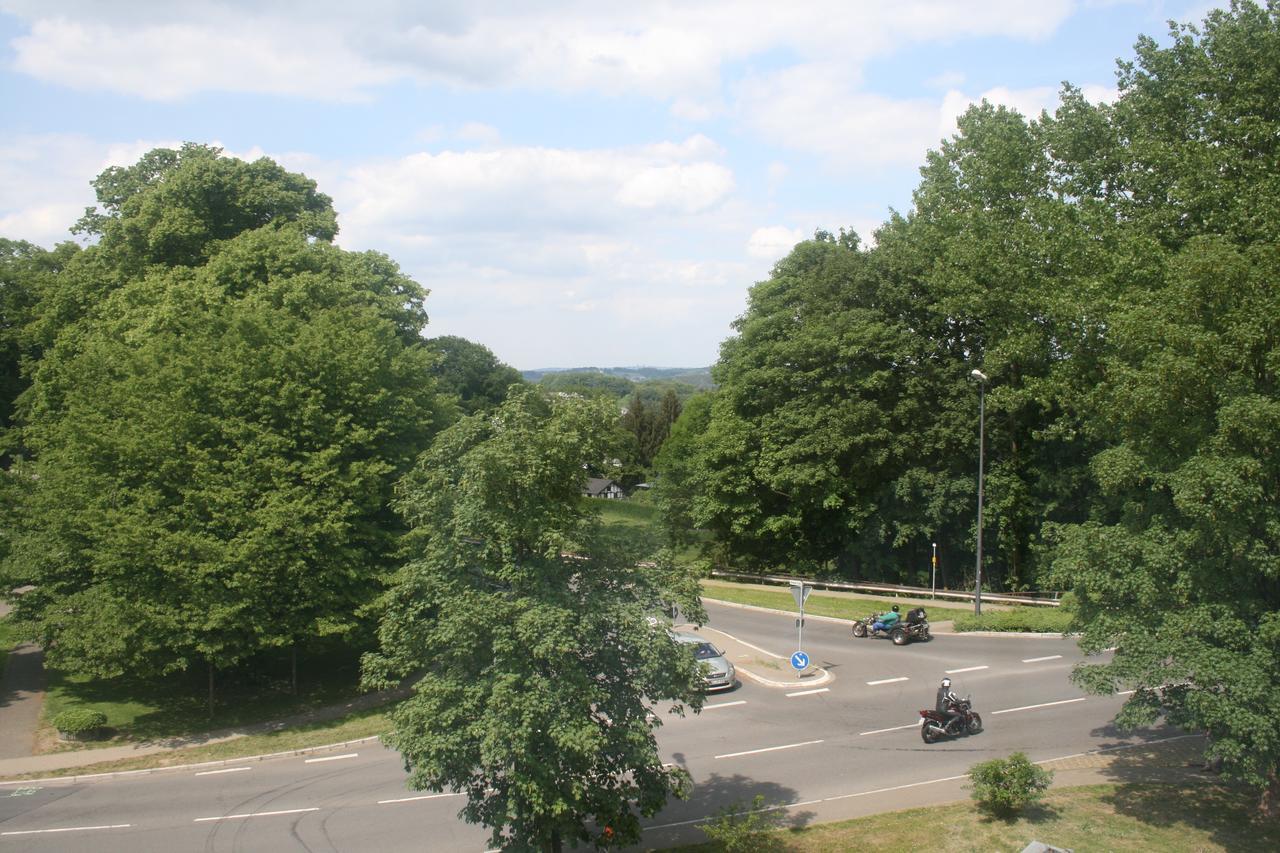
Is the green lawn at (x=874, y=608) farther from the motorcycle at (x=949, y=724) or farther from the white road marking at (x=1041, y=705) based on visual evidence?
the motorcycle at (x=949, y=724)

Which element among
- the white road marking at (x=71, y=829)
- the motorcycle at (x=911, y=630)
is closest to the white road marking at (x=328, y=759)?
the white road marking at (x=71, y=829)

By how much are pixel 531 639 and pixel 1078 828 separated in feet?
31.2

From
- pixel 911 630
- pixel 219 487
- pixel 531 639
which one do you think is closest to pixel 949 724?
pixel 911 630

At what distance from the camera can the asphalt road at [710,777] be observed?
15.5 m

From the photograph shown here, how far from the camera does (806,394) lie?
129 feet

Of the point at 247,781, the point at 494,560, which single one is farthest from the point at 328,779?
the point at 494,560

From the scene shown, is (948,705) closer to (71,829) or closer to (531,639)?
(531,639)

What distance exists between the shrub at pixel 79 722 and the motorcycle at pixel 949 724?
18850mm

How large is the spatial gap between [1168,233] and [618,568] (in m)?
19.5

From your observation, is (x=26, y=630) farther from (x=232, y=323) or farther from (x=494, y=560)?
(x=494, y=560)

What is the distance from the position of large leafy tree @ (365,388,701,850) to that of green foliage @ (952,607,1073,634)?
1877cm

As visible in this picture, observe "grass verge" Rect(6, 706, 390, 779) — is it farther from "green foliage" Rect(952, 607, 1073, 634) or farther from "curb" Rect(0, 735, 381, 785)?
"green foliage" Rect(952, 607, 1073, 634)

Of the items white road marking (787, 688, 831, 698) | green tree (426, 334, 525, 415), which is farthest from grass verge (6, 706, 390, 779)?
green tree (426, 334, 525, 415)

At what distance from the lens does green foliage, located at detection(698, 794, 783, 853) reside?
13203mm
